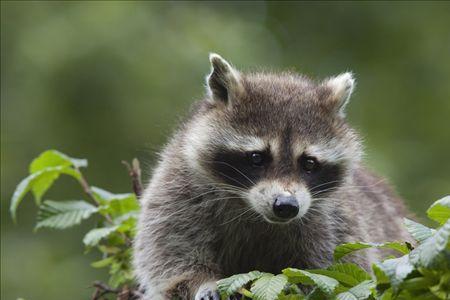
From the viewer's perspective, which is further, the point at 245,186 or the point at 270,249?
the point at 270,249

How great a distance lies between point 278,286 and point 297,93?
8.80ft

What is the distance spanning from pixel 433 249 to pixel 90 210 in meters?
3.73

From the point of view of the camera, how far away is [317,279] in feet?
16.4

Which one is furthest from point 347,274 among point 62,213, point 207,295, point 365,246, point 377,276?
point 62,213

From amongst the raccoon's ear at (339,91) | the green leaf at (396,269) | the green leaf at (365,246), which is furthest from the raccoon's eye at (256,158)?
the green leaf at (396,269)

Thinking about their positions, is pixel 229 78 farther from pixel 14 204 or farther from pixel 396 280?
pixel 396 280

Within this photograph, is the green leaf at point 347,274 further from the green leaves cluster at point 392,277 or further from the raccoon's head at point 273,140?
the raccoon's head at point 273,140

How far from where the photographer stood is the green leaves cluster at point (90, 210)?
7535mm

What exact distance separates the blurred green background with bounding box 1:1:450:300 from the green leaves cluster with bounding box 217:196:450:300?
845 centimetres

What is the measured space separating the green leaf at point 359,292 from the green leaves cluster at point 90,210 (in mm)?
2855

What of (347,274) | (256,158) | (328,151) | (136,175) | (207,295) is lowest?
(207,295)

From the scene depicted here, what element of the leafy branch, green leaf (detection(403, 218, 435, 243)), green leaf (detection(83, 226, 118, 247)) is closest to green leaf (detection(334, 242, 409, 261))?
green leaf (detection(403, 218, 435, 243))

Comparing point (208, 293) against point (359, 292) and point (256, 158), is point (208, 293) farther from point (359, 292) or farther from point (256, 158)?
point (359, 292)

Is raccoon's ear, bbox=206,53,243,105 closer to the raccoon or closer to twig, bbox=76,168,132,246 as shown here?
the raccoon
